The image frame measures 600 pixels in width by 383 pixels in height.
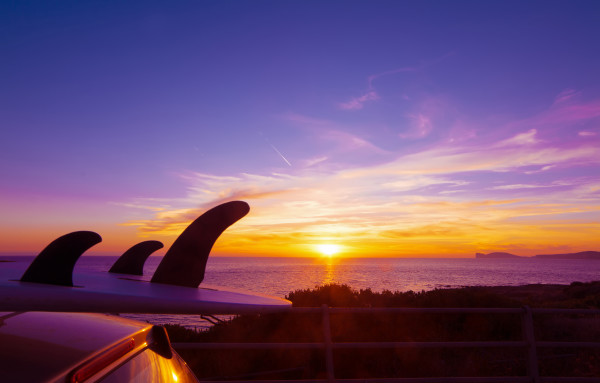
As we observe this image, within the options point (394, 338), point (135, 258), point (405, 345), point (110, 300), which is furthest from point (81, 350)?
point (394, 338)

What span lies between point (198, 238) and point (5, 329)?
2.45ft

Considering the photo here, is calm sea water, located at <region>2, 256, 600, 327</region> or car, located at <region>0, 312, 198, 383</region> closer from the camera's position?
car, located at <region>0, 312, 198, 383</region>

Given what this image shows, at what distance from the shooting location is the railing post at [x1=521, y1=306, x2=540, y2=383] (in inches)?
228

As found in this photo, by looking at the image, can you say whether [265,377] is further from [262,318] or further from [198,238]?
[198,238]

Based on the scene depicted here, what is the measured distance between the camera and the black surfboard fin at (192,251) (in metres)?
1.74

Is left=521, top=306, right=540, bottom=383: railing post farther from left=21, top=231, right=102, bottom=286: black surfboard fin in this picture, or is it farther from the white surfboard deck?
left=21, top=231, right=102, bottom=286: black surfboard fin

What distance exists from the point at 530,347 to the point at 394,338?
7.41 meters

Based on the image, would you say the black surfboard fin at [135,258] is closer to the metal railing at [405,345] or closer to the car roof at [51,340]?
the car roof at [51,340]

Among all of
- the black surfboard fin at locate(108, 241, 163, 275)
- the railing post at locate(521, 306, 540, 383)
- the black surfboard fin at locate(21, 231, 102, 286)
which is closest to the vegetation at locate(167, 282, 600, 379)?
the railing post at locate(521, 306, 540, 383)

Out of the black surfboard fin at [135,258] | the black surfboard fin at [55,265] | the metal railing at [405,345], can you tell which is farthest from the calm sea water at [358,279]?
the black surfboard fin at [55,265]

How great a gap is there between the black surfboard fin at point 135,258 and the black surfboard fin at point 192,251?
71cm

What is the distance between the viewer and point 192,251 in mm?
1741

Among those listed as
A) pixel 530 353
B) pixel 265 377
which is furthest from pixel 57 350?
pixel 265 377

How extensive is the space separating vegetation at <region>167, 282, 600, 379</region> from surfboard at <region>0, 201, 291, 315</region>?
6754 millimetres
